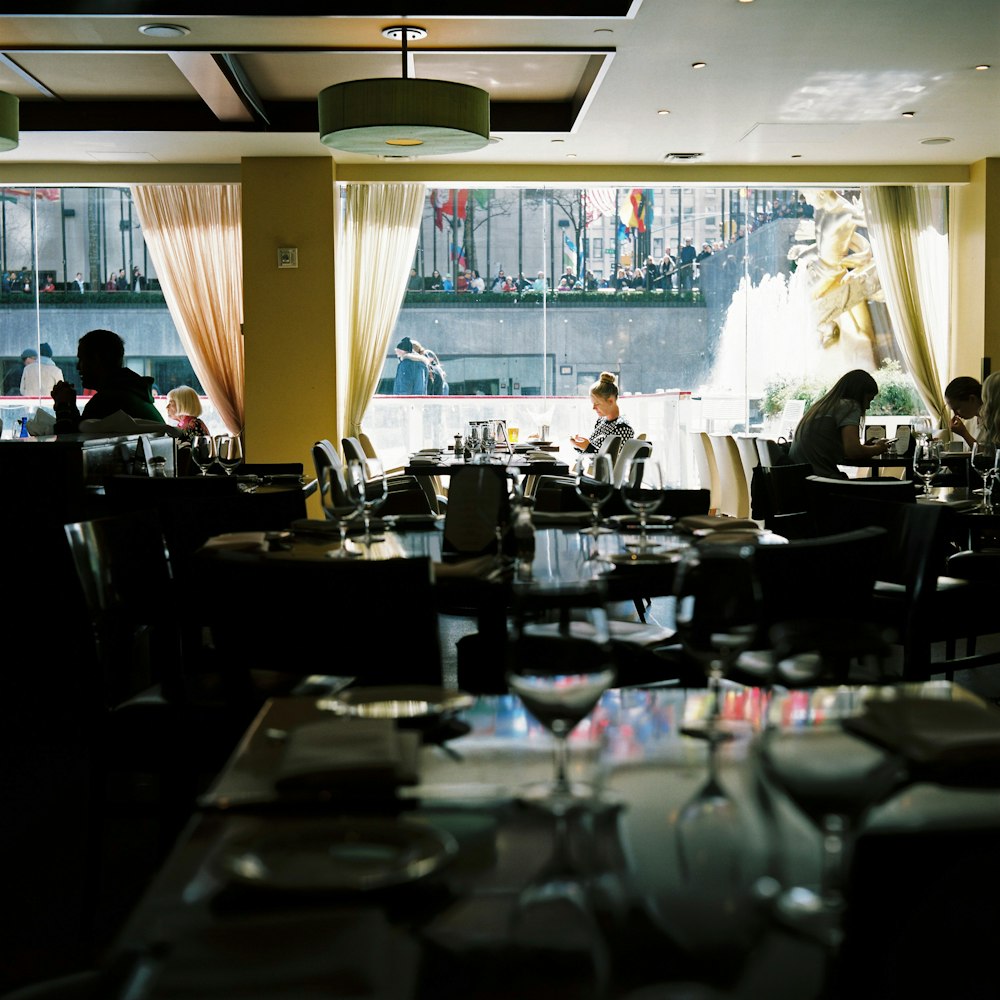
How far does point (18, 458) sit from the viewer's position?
174 inches

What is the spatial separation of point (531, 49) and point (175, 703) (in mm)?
5090

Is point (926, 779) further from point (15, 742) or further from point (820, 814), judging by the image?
point (15, 742)

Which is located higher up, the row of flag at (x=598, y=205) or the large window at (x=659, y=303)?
the row of flag at (x=598, y=205)

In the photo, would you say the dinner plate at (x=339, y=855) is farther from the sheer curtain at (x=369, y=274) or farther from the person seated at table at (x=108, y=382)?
→ the sheer curtain at (x=369, y=274)

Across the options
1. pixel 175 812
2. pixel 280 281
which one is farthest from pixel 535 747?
pixel 280 281

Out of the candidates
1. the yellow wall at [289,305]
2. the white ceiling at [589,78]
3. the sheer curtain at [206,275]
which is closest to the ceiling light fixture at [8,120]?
the white ceiling at [589,78]

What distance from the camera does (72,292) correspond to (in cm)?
1023

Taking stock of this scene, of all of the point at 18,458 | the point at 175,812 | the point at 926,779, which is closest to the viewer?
the point at 926,779

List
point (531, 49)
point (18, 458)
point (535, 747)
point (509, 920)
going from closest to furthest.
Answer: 1. point (509, 920)
2. point (535, 747)
3. point (18, 458)
4. point (531, 49)

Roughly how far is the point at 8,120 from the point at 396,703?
5.88 meters

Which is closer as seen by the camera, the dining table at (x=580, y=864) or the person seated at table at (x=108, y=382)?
the dining table at (x=580, y=864)

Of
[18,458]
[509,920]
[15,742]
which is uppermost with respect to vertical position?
[18,458]

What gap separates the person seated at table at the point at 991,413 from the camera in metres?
6.16

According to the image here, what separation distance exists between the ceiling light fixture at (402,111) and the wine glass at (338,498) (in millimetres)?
3095
